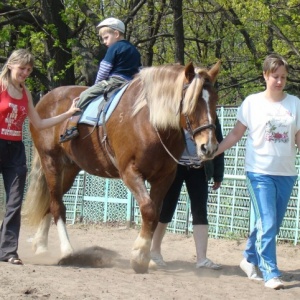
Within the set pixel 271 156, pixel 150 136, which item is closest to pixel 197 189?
pixel 150 136

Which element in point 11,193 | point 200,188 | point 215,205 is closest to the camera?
point 11,193

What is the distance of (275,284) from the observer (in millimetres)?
6062

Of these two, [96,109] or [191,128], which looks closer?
[191,128]

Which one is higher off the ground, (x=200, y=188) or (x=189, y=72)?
(x=189, y=72)

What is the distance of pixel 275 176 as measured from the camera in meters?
6.16

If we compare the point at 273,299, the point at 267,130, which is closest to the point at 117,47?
the point at 267,130

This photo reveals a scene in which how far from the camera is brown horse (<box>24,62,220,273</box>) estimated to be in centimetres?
Result: 626

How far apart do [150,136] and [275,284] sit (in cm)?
175

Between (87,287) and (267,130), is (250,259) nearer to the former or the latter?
(267,130)

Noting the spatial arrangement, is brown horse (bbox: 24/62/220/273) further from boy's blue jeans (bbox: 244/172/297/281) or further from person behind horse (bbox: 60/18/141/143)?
boy's blue jeans (bbox: 244/172/297/281)

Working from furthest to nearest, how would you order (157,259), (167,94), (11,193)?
(157,259) → (11,193) → (167,94)

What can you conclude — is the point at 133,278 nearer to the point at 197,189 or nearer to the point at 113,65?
the point at 197,189

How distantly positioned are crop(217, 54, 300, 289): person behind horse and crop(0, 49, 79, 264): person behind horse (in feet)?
7.02

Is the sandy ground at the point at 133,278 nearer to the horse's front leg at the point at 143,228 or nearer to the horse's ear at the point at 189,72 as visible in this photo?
the horse's front leg at the point at 143,228
